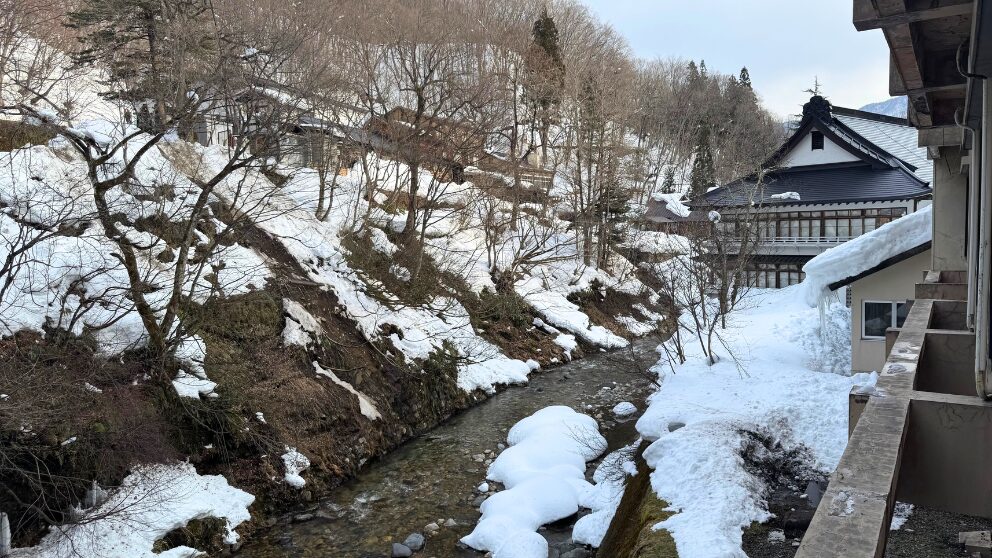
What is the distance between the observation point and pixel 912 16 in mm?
4398

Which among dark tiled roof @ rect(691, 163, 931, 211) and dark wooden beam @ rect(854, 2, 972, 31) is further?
dark tiled roof @ rect(691, 163, 931, 211)

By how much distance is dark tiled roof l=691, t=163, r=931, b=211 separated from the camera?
2722cm

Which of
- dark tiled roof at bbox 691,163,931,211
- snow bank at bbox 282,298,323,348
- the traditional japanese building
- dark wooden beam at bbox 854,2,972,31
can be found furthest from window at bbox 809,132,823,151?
dark wooden beam at bbox 854,2,972,31

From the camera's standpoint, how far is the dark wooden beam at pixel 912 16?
436 centimetres

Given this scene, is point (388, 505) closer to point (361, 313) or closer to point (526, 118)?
point (361, 313)

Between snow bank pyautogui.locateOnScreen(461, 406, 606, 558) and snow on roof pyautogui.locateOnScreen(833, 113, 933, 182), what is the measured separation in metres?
23.6

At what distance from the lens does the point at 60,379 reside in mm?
8953

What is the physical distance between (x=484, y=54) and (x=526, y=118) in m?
4.26

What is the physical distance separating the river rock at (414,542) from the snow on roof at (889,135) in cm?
2875

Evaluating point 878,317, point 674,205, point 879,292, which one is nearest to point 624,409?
point 878,317

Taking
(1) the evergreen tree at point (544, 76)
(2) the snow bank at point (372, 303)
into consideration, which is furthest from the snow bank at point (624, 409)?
(1) the evergreen tree at point (544, 76)

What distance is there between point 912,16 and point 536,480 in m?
8.87

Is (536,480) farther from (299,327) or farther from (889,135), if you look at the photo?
(889,135)

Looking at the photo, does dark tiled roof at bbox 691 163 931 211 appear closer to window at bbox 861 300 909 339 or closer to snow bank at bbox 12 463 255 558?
window at bbox 861 300 909 339
